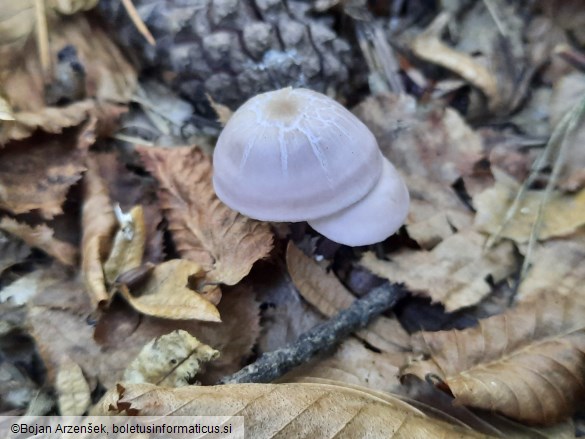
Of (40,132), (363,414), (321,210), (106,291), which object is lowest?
(363,414)

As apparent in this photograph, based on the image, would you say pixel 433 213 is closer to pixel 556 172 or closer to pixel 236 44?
pixel 556 172

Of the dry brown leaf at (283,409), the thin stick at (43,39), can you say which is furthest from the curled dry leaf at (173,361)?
the thin stick at (43,39)

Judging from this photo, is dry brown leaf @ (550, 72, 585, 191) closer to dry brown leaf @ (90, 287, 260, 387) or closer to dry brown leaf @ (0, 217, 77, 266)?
dry brown leaf @ (90, 287, 260, 387)

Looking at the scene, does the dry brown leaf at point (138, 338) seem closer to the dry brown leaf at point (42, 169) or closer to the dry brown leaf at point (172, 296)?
the dry brown leaf at point (172, 296)

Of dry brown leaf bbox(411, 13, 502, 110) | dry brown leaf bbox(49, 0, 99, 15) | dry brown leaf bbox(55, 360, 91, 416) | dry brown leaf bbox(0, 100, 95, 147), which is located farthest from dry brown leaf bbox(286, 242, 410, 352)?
dry brown leaf bbox(49, 0, 99, 15)

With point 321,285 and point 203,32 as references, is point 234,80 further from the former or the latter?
point 321,285

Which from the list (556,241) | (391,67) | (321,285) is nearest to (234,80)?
(391,67)

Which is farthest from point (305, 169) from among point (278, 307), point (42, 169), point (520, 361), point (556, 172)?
point (556, 172)
